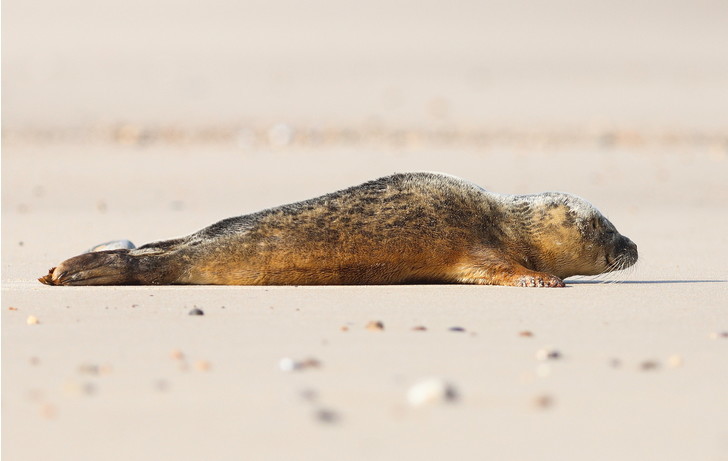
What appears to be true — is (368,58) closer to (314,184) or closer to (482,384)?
(314,184)

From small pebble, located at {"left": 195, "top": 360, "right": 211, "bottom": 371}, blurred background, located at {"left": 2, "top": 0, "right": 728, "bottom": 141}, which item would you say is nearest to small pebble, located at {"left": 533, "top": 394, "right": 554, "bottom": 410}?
small pebble, located at {"left": 195, "top": 360, "right": 211, "bottom": 371}

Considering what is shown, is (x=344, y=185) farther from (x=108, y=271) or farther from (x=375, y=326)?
(x=375, y=326)

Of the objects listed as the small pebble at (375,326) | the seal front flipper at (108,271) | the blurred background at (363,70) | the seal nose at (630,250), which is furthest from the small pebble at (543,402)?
the blurred background at (363,70)

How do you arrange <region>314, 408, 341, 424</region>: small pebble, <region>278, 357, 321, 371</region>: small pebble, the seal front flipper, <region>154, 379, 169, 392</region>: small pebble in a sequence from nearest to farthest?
<region>314, 408, 341, 424</region>: small pebble < <region>154, 379, 169, 392</region>: small pebble < <region>278, 357, 321, 371</region>: small pebble < the seal front flipper

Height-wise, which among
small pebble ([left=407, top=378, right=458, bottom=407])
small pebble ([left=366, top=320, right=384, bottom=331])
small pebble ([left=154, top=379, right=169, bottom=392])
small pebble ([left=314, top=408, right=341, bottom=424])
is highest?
small pebble ([left=366, top=320, right=384, bottom=331])

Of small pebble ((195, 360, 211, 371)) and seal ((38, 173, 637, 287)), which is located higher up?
seal ((38, 173, 637, 287))

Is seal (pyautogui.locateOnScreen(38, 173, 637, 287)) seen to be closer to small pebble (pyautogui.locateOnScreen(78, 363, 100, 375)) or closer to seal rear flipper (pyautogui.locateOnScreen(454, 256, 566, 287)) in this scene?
seal rear flipper (pyautogui.locateOnScreen(454, 256, 566, 287))
